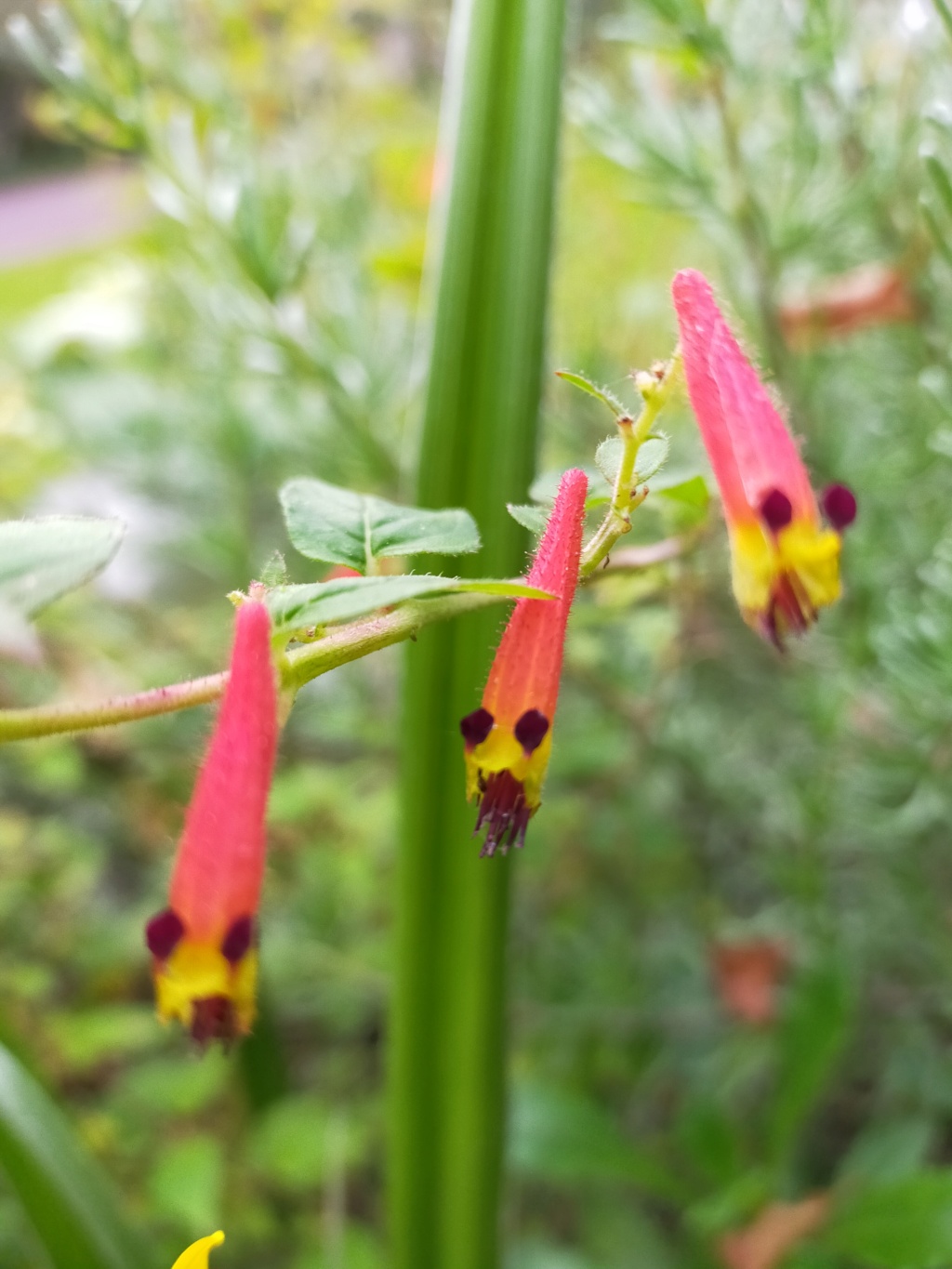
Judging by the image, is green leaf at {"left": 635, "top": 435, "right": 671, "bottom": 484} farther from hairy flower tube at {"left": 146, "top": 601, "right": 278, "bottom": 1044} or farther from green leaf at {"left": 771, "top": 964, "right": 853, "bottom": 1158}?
green leaf at {"left": 771, "top": 964, "right": 853, "bottom": 1158}

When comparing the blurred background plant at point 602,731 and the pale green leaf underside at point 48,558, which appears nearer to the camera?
the pale green leaf underside at point 48,558

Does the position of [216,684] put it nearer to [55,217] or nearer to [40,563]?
[40,563]

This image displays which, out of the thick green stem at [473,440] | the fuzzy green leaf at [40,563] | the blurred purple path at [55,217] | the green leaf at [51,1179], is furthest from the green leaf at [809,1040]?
the blurred purple path at [55,217]

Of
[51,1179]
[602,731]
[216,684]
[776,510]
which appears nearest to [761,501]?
[776,510]

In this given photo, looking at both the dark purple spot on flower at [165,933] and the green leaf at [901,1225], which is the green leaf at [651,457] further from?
the green leaf at [901,1225]

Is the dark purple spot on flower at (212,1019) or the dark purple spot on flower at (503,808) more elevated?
the dark purple spot on flower at (503,808)

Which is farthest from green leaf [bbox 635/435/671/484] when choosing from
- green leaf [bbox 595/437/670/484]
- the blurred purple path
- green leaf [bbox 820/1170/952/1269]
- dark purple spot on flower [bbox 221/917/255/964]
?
the blurred purple path
